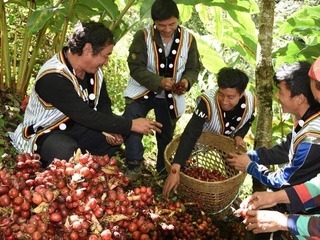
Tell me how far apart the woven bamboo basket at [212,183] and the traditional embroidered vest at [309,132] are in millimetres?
642

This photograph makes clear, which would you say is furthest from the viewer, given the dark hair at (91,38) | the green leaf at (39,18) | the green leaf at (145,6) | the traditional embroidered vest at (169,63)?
the green leaf at (145,6)

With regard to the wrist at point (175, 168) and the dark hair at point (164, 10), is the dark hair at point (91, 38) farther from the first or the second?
the wrist at point (175, 168)

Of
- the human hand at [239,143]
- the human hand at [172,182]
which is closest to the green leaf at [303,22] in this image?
the human hand at [239,143]

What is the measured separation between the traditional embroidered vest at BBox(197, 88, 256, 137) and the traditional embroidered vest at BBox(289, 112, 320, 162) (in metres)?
0.80

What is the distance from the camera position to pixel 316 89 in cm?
197

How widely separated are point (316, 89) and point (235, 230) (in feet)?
3.55

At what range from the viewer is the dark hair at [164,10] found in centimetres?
288

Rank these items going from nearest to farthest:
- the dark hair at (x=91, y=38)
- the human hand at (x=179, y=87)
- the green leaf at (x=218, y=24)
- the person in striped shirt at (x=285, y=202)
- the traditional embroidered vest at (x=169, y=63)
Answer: the person in striped shirt at (x=285, y=202) < the dark hair at (x=91, y=38) < the human hand at (x=179, y=87) < the traditional embroidered vest at (x=169, y=63) < the green leaf at (x=218, y=24)

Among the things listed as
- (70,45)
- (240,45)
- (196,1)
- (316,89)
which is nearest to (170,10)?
(196,1)

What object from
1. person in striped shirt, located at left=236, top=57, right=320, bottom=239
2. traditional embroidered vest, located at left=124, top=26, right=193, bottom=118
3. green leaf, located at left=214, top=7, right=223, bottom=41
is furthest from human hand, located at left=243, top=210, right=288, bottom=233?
green leaf, located at left=214, top=7, right=223, bottom=41

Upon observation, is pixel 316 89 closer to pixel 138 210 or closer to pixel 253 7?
pixel 138 210

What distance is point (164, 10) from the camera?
2.88 m

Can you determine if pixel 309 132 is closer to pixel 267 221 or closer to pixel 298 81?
pixel 298 81

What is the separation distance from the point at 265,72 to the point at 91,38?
1191 millimetres
